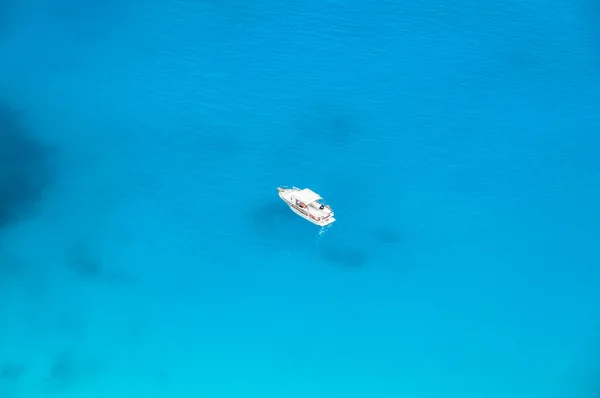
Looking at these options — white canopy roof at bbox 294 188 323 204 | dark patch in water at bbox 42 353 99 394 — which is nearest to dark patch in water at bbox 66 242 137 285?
dark patch in water at bbox 42 353 99 394

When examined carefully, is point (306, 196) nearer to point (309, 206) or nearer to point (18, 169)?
point (309, 206)

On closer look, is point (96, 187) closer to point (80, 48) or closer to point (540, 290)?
point (80, 48)

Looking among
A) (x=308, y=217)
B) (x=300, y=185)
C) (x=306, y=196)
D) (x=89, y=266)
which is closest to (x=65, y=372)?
(x=89, y=266)

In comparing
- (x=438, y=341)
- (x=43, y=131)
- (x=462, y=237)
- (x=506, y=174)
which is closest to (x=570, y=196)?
(x=506, y=174)

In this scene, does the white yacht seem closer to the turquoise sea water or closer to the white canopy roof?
the white canopy roof

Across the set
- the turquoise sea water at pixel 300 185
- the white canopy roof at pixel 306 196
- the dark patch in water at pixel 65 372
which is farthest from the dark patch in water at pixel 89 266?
the white canopy roof at pixel 306 196
